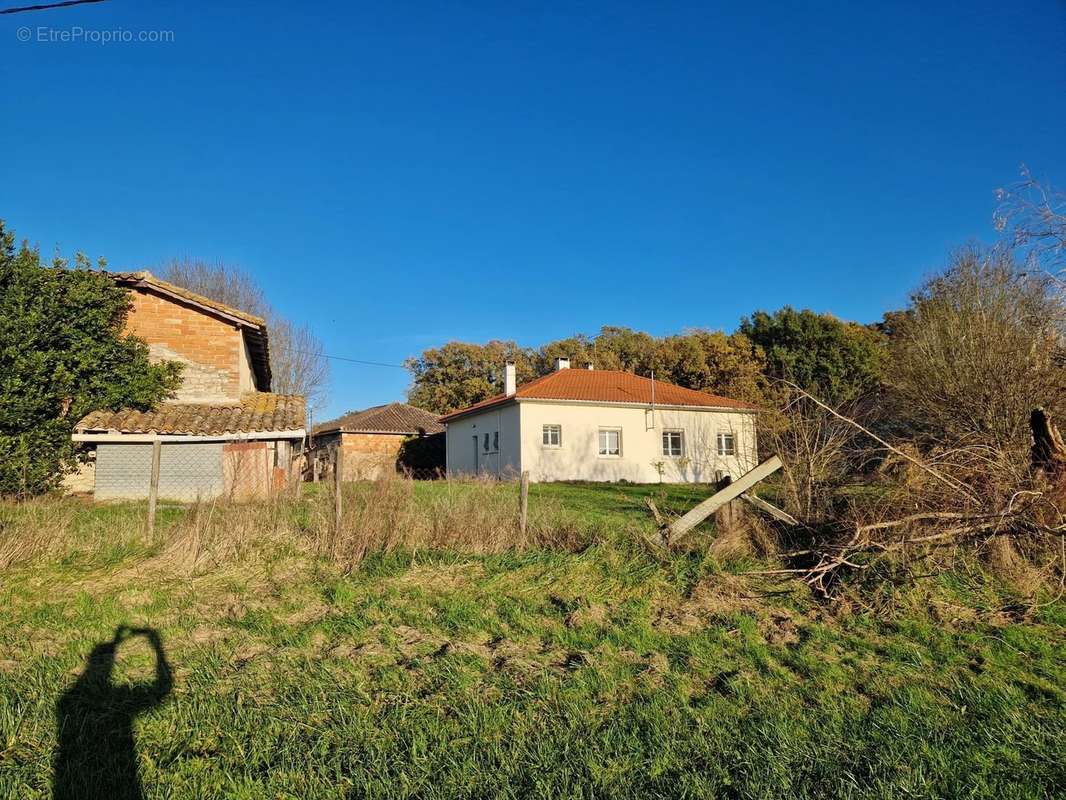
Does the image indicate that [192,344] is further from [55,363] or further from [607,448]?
[607,448]

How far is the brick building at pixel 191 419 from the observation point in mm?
16125

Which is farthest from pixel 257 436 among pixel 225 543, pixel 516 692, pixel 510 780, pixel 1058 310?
pixel 1058 310

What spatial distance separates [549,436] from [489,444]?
337 centimetres

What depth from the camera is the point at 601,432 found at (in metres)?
26.7

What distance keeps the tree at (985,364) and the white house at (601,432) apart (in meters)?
10.6

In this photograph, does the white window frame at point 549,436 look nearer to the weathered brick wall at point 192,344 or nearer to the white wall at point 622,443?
the white wall at point 622,443

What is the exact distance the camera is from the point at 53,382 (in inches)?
639

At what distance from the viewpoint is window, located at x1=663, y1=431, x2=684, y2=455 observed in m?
27.5

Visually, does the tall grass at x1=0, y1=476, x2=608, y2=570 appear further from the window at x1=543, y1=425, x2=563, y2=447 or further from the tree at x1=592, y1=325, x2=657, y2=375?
the tree at x1=592, y1=325, x2=657, y2=375

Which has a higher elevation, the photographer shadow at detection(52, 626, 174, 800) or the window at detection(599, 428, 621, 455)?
the window at detection(599, 428, 621, 455)

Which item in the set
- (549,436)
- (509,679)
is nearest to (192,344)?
(549,436)

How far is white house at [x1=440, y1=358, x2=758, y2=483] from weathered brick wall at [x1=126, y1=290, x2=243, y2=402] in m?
9.69

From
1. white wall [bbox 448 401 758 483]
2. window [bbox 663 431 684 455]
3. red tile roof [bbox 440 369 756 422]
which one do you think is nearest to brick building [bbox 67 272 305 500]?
white wall [bbox 448 401 758 483]

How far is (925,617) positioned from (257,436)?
46.5 ft
